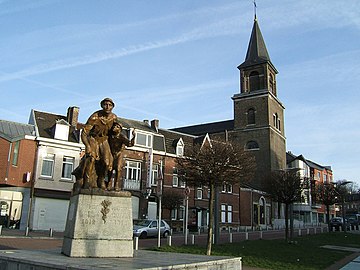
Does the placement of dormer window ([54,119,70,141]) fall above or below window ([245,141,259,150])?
below

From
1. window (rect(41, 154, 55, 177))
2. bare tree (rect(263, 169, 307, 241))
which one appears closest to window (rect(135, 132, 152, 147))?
window (rect(41, 154, 55, 177))

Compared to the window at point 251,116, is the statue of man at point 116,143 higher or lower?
lower

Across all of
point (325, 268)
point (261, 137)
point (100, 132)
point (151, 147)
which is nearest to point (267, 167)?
point (261, 137)

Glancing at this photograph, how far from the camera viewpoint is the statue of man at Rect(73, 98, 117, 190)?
9422 mm

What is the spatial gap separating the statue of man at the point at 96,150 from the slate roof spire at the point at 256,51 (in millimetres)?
51815

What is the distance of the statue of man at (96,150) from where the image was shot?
9422 mm

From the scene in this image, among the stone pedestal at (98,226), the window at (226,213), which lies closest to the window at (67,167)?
the window at (226,213)

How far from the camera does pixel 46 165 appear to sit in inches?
1224

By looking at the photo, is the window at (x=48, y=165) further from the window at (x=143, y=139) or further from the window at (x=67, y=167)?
the window at (x=143, y=139)

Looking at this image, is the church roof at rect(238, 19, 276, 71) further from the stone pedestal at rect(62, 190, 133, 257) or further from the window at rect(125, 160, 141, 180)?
the stone pedestal at rect(62, 190, 133, 257)

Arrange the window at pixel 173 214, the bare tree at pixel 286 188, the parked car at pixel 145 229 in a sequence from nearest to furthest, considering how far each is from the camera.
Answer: the parked car at pixel 145 229 < the bare tree at pixel 286 188 < the window at pixel 173 214

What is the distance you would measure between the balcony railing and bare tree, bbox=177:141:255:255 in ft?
61.0

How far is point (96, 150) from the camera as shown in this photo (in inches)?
380

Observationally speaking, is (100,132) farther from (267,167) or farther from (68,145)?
(267,167)
